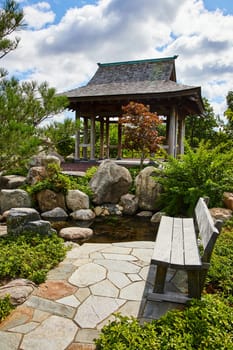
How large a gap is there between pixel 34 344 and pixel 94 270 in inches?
47.9

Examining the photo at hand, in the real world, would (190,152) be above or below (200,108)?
below

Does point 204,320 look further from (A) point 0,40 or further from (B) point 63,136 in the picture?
(A) point 0,40

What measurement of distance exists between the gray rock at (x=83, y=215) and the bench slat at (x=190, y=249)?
3.75 metres

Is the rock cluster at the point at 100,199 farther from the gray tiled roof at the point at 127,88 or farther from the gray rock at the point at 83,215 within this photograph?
the gray tiled roof at the point at 127,88

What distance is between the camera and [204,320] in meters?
2.03

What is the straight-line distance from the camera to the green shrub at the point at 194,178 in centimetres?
629

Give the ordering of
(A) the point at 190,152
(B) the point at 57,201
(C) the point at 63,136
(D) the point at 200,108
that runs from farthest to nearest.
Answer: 1. (D) the point at 200,108
2. (B) the point at 57,201
3. (A) the point at 190,152
4. (C) the point at 63,136

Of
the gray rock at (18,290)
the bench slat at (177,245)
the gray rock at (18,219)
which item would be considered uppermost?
the bench slat at (177,245)

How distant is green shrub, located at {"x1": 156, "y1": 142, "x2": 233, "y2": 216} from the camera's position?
20.6ft

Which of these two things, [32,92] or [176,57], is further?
[176,57]

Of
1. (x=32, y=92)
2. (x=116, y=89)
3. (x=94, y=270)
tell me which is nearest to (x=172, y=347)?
(x=94, y=270)

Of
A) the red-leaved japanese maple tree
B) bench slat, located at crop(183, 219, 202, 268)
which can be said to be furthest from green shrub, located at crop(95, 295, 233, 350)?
the red-leaved japanese maple tree

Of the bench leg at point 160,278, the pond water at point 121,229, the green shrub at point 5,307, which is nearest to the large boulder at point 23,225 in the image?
the pond water at point 121,229

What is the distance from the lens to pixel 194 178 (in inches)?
259
